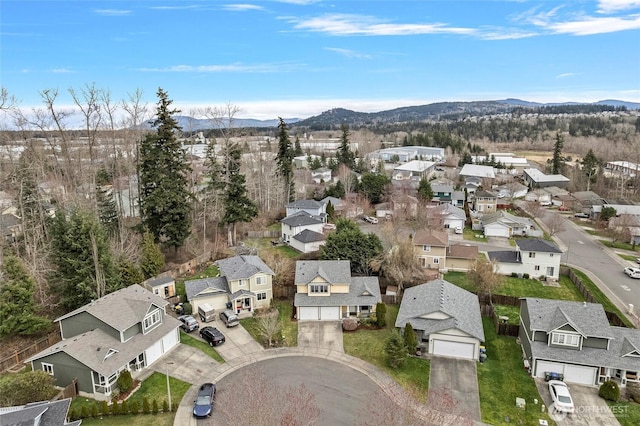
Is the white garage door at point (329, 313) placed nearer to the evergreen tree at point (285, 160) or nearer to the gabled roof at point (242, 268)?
the gabled roof at point (242, 268)

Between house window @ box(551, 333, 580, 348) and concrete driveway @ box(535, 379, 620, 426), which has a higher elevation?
house window @ box(551, 333, 580, 348)

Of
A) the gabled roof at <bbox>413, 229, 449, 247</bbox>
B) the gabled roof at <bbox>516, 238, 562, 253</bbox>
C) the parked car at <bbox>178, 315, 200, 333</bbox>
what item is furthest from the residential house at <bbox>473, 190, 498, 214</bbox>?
the parked car at <bbox>178, 315, 200, 333</bbox>

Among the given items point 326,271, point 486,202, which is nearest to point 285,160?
point 326,271

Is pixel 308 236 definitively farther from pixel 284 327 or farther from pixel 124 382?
pixel 124 382

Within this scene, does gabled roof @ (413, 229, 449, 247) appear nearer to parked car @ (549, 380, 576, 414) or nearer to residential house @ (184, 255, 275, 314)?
residential house @ (184, 255, 275, 314)

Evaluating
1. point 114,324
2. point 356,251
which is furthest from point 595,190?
point 114,324

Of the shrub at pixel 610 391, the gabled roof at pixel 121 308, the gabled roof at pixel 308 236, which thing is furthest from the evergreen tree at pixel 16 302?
the shrub at pixel 610 391
